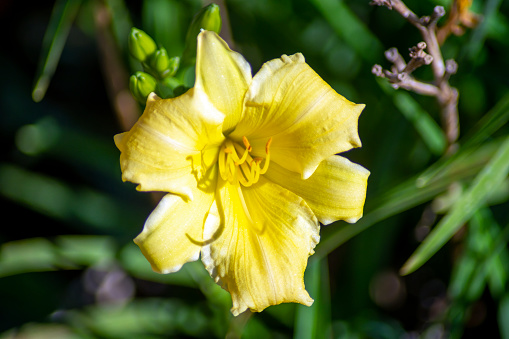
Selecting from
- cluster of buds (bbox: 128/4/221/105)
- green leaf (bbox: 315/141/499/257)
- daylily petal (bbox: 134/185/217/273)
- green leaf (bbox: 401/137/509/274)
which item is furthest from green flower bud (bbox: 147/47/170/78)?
green leaf (bbox: 401/137/509/274)

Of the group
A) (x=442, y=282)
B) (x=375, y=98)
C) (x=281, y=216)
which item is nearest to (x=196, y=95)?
(x=281, y=216)

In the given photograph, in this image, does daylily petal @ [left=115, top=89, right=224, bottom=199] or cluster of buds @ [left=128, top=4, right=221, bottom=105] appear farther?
cluster of buds @ [left=128, top=4, right=221, bottom=105]

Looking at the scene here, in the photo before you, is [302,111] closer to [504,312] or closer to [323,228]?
[323,228]

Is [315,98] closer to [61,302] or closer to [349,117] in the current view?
[349,117]

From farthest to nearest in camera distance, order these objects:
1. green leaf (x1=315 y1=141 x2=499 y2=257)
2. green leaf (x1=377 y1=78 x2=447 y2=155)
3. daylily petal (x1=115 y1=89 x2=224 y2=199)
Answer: green leaf (x1=377 y1=78 x2=447 y2=155) → green leaf (x1=315 y1=141 x2=499 y2=257) → daylily petal (x1=115 y1=89 x2=224 y2=199)

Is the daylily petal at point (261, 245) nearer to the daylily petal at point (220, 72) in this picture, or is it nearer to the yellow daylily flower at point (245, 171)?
the yellow daylily flower at point (245, 171)

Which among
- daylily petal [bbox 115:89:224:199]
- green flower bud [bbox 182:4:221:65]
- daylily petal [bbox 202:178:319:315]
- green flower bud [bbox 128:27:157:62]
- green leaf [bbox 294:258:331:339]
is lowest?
green leaf [bbox 294:258:331:339]

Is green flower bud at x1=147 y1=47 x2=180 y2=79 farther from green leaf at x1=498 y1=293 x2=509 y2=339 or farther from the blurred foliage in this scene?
green leaf at x1=498 y1=293 x2=509 y2=339
